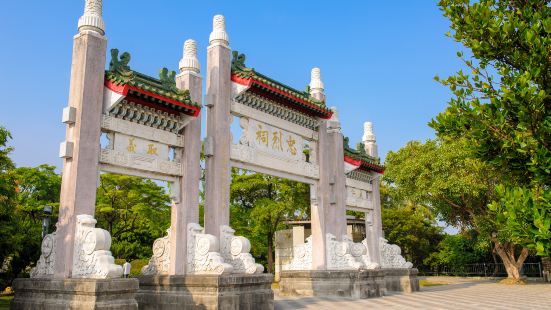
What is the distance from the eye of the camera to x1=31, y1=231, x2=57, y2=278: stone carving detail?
32.5 feet

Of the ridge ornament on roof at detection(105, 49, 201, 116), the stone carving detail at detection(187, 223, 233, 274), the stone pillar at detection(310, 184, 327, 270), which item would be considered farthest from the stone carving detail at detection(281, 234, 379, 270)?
the ridge ornament on roof at detection(105, 49, 201, 116)

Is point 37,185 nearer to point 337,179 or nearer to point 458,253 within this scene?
point 337,179

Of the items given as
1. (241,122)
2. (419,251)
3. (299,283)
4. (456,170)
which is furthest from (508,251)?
(241,122)

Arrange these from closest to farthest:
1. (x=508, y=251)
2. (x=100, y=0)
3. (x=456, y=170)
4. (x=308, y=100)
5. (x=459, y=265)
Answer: (x=100, y=0), (x=308, y=100), (x=456, y=170), (x=508, y=251), (x=459, y=265)

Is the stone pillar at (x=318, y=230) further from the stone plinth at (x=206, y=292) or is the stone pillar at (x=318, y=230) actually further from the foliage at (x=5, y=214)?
the foliage at (x=5, y=214)

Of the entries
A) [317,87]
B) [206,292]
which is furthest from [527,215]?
[317,87]

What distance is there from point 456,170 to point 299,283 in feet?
42.1

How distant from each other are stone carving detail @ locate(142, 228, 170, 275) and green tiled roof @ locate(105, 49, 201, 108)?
343 centimetres

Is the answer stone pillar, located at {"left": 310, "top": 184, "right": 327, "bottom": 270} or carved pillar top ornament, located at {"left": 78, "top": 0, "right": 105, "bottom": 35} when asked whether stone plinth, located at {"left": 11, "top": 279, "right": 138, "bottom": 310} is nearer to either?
carved pillar top ornament, located at {"left": 78, "top": 0, "right": 105, "bottom": 35}

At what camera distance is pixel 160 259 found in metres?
12.1

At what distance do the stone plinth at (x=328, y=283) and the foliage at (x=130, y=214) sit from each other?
1104cm

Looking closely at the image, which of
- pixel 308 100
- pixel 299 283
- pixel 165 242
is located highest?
pixel 308 100

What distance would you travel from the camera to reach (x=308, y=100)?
1636 cm

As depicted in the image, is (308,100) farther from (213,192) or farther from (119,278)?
(119,278)
